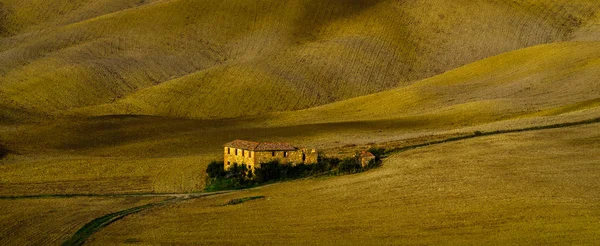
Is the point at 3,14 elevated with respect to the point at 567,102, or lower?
elevated

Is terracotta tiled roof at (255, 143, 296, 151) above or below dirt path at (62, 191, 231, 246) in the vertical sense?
above

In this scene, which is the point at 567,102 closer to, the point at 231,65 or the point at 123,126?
the point at 123,126

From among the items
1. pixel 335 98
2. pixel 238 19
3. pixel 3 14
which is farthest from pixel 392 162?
pixel 3 14

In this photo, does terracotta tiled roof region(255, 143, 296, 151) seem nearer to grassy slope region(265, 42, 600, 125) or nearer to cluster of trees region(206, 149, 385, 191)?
cluster of trees region(206, 149, 385, 191)

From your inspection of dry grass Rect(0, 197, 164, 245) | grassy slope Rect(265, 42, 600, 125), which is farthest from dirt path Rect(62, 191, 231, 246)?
grassy slope Rect(265, 42, 600, 125)

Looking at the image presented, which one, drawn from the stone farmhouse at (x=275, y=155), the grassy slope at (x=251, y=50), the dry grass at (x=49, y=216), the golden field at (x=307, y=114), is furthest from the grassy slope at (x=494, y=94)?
the dry grass at (x=49, y=216)

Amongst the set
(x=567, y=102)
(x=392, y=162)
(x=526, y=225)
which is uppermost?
(x=567, y=102)
